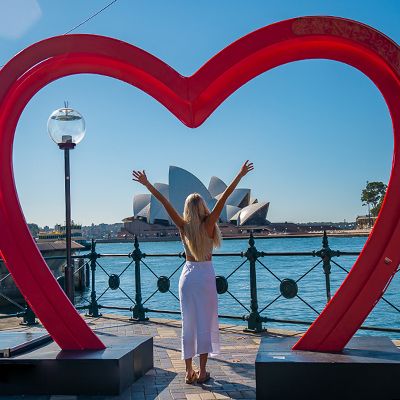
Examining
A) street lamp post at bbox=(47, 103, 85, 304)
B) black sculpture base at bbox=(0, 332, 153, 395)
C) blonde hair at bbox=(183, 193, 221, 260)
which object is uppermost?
street lamp post at bbox=(47, 103, 85, 304)

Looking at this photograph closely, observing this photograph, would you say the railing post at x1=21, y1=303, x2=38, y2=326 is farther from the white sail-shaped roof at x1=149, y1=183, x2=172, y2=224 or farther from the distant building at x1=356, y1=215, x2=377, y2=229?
the distant building at x1=356, y1=215, x2=377, y2=229

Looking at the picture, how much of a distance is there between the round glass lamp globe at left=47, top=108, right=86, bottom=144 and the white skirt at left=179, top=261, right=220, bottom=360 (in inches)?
101

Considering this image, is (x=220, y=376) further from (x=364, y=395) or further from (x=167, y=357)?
(x=364, y=395)

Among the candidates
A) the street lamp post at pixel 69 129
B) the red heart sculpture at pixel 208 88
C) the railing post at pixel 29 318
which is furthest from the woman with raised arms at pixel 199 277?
the railing post at pixel 29 318

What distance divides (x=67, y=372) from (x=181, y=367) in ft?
4.36

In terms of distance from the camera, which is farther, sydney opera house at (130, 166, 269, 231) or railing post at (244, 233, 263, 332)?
sydney opera house at (130, 166, 269, 231)

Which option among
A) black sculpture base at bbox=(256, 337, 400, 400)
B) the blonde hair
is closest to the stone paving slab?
black sculpture base at bbox=(256, 337, 400, 400)

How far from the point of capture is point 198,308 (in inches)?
176

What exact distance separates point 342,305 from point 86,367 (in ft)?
6.36

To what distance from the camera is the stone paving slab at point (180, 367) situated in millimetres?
4328

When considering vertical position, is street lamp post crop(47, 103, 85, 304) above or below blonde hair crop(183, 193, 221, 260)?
above

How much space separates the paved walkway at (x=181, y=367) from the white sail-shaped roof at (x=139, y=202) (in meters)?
62.5

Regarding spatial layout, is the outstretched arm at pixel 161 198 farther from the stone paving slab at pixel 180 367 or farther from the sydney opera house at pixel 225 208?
→ the sydney opera house at pixel 225 208

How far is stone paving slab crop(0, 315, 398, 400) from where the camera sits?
4328 millimetres
